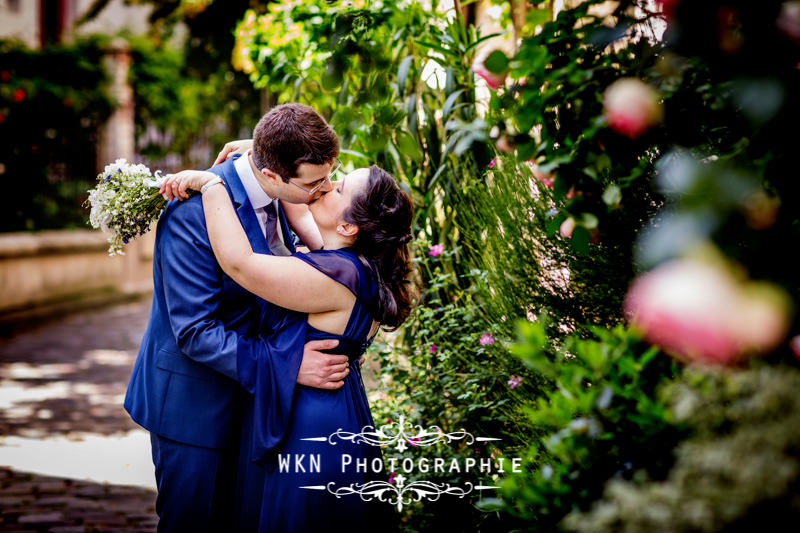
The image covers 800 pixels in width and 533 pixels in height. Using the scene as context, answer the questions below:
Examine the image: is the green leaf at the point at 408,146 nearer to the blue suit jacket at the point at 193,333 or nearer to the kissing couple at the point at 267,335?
the kissing couple at the point at 267,335

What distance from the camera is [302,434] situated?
2363 mm

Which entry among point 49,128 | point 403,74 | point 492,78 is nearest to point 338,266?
point 492,78

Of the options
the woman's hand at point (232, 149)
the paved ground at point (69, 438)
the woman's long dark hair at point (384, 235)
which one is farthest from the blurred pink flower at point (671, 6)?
the paved ground at point (69, 438)

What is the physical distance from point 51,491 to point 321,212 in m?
2.90

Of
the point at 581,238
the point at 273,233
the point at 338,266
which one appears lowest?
the point at 581,238

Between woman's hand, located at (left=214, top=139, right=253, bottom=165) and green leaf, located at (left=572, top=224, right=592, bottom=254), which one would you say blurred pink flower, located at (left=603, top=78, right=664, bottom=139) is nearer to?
green leaf, located at (left=572, top=224, right=592, bottom=254)

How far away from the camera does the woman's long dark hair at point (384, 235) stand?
245cm

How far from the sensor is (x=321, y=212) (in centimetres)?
249

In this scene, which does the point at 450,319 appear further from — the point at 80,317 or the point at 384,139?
the point at 80,317

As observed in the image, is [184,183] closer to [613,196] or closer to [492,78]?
[492,78]

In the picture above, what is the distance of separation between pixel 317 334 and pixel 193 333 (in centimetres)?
41

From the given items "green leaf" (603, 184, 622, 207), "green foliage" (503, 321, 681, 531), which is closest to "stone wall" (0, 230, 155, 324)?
"green leaf" (603, 184, 622, 207)

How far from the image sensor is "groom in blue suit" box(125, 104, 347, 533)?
7.74 ft

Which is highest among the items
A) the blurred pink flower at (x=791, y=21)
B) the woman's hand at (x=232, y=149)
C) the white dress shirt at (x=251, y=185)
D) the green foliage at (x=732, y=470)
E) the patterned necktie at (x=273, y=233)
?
the woman's hand at (x=232, y=149)
